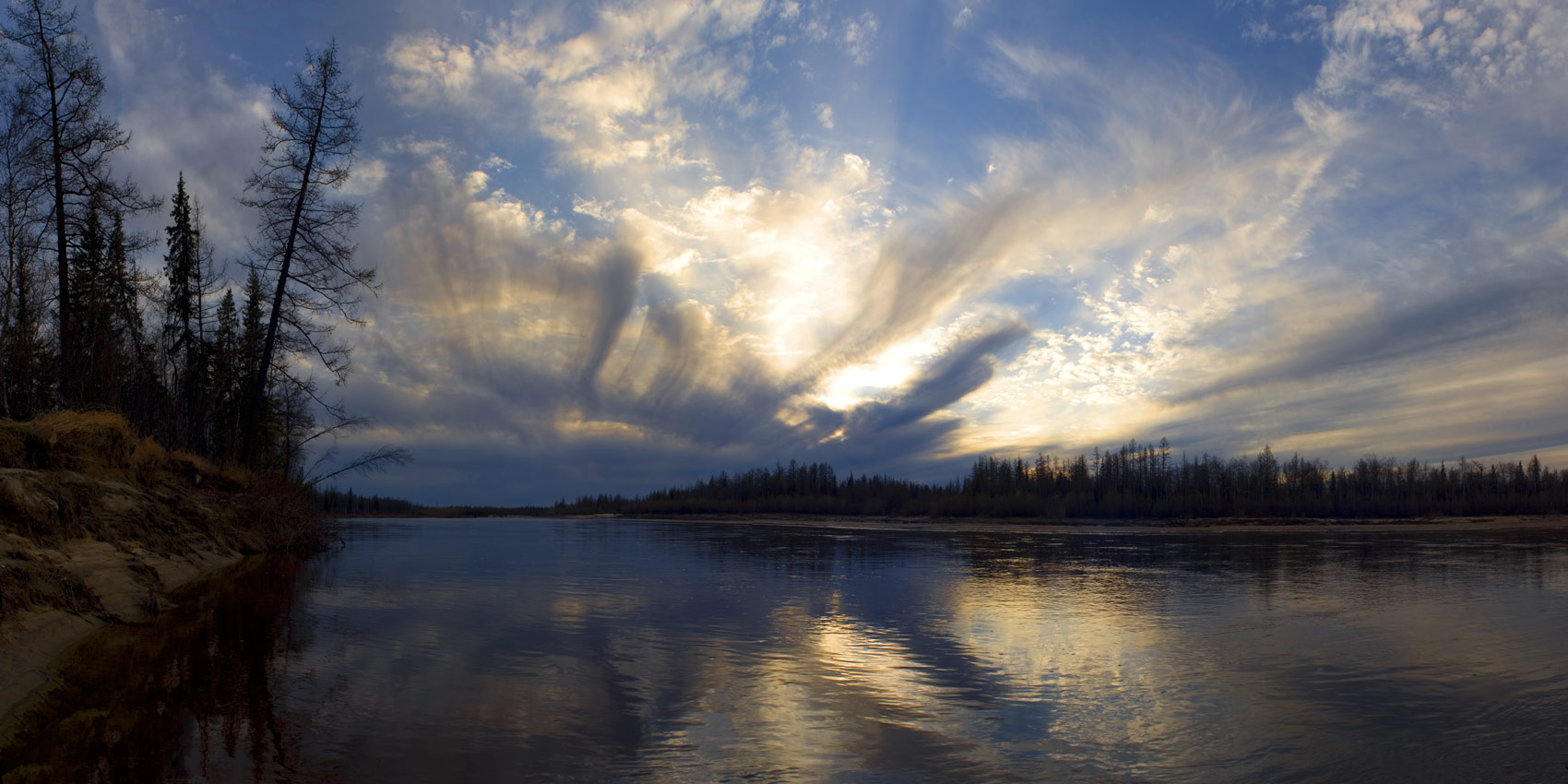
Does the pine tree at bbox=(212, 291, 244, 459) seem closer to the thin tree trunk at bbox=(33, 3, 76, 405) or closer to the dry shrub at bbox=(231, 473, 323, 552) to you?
the dry shrub at bbox=(231, 473, 323, 552)

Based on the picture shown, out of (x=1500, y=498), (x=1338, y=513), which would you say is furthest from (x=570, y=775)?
(x=1500, y=498)

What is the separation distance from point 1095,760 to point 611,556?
1036 inches

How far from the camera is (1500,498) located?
4215 inches

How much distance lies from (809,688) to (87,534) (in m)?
10.4

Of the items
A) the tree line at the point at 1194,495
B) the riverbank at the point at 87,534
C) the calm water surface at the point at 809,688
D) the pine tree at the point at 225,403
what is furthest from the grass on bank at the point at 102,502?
the tree line at the point at 1194,495

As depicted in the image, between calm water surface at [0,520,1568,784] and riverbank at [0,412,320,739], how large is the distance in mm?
514

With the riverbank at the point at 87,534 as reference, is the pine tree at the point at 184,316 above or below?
above

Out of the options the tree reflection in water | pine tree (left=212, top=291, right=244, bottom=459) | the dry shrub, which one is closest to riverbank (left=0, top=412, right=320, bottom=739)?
the tree reflection in water

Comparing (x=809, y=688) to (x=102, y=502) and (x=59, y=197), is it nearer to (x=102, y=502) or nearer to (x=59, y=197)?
(x=102, y=502)

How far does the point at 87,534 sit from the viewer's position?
10.6 m

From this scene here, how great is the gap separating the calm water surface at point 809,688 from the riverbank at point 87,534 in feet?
1.69

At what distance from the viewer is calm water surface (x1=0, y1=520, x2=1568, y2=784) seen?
6105 millimetres

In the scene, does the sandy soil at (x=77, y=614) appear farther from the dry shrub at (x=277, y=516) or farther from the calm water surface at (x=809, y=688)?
the dry shrub at (x=277, y=516)

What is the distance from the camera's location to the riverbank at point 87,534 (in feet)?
24.4
